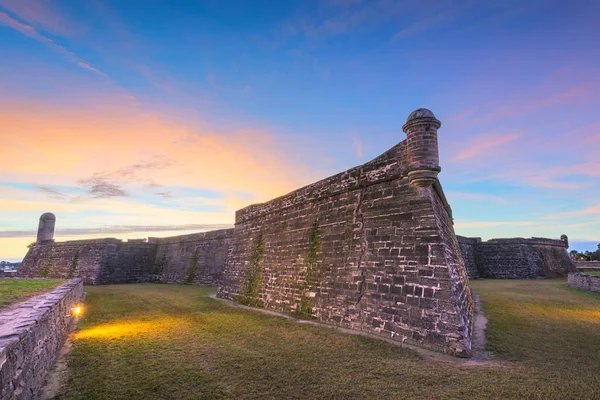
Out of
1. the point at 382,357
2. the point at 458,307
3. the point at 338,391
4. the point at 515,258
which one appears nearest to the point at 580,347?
the point at 458,307

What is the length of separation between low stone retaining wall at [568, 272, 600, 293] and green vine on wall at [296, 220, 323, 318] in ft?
51.5

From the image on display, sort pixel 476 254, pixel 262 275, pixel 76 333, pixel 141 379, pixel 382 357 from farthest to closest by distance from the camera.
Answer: pixel 476 254, pixel 262 275, pixel 76 333, pixel 382 357, pixel 141 379

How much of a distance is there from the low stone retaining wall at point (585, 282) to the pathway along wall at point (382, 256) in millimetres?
11837

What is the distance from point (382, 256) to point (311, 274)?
3.07m

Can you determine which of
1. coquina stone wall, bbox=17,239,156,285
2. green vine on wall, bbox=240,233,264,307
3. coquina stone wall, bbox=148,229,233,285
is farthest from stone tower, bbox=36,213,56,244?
green vine on wall, bbox=240,233,264,307

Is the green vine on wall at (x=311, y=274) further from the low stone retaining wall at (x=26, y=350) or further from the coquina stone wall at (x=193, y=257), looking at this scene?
the coquina stone wall at (x=193, y=257)

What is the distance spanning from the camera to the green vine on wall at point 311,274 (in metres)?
9.59

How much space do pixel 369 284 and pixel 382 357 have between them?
2453mm

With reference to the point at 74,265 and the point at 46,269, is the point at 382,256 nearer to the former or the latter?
the point at 74,265

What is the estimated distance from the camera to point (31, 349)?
12.8ft

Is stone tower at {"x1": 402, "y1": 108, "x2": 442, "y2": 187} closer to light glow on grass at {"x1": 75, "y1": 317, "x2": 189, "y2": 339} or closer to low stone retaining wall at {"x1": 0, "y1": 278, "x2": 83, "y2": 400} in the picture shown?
light glow on grass at {"x1": 75, "y1": 317, "x2": 189, "y2": 339}

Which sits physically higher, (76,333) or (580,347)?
(580,347)

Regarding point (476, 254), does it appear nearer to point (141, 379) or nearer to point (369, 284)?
point (369, 284)

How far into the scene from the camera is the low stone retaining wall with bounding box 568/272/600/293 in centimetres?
1529
